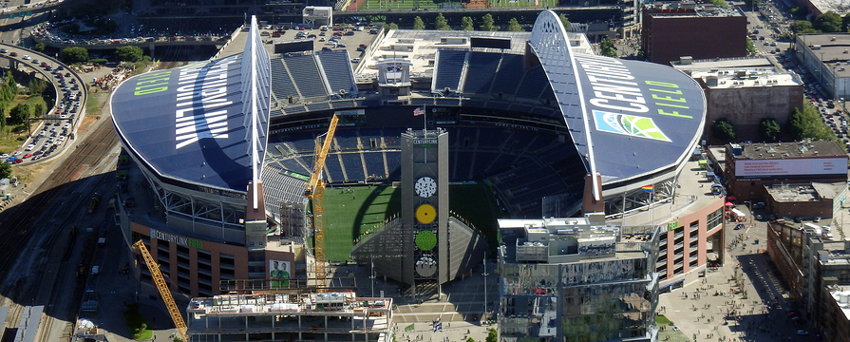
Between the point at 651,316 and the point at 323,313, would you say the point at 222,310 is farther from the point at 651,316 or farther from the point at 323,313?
the point at 651,316

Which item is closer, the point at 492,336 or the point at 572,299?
the point at 572,299

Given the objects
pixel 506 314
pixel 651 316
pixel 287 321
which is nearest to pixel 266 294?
pixel 287 321

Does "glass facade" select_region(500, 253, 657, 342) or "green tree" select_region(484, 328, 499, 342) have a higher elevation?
"glass facade" select_region(500, 253, 657, 342)

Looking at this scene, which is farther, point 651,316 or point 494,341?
point 494,341

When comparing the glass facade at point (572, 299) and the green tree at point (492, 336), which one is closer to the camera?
the glass facade at point (572, 299)

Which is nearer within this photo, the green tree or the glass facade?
the glass facade

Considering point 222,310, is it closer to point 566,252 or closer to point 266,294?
point 266,294

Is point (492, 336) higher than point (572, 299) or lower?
lower

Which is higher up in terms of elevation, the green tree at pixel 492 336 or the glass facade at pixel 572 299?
the glass facade at pixel 572 299

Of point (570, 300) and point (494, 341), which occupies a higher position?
point (570, 300)
